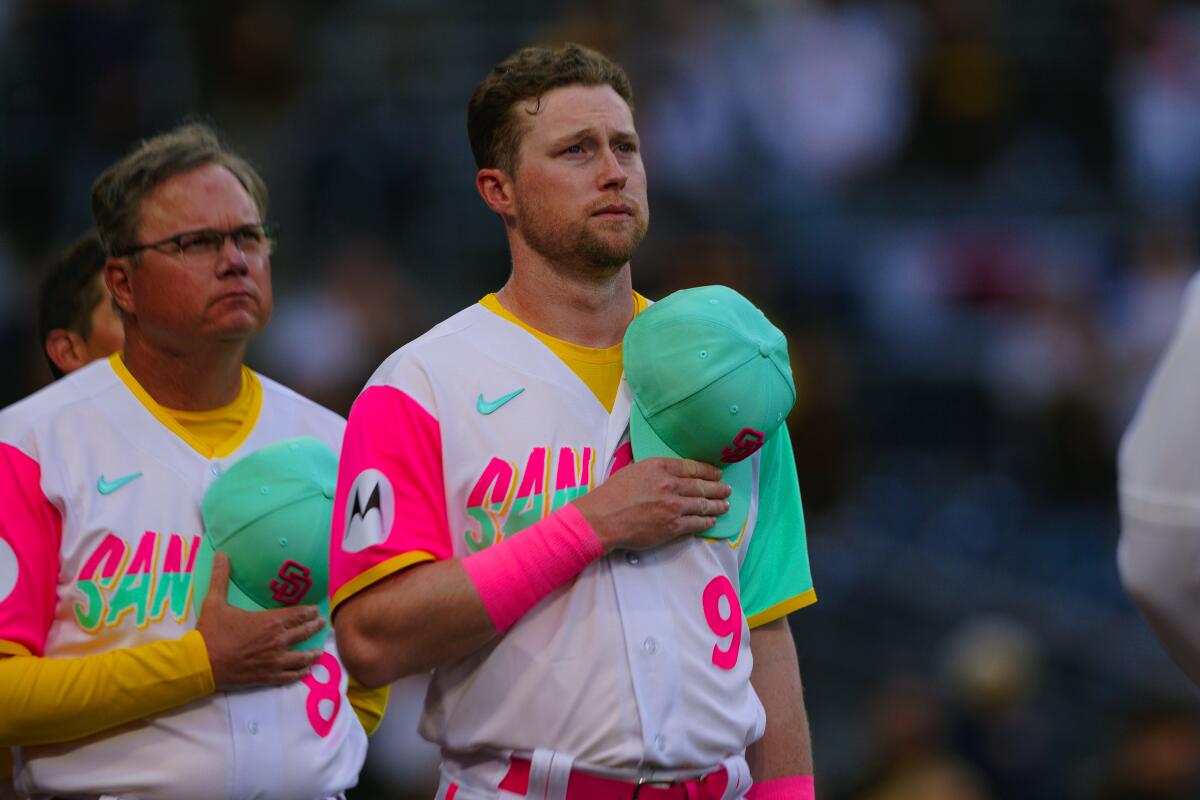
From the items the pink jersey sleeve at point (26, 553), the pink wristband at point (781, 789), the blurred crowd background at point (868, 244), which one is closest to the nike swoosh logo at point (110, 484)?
the pink jersey sleeve at point (26, 553)

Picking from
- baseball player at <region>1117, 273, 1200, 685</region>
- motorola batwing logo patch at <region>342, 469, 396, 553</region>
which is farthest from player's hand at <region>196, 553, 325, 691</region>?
baseball player at <region>1117, 273, 1200, 685</region>

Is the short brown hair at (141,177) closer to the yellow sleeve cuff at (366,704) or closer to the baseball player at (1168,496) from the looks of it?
the yellow sleeve cuff at (366,704)

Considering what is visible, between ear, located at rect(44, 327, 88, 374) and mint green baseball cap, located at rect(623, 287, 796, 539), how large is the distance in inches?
69.0

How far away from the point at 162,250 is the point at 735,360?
146 centimetres

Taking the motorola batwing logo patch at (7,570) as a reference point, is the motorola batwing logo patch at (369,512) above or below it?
above

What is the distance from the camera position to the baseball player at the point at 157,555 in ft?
11.6

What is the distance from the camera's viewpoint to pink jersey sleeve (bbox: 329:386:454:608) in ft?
10.4

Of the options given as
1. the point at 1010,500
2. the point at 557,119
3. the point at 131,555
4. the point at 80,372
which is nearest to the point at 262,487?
the point at 131,555

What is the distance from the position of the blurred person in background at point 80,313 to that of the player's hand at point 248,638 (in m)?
0.98

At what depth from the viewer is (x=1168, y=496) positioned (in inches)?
71.9

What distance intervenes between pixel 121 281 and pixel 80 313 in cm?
51

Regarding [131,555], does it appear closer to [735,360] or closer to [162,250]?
[162,250]

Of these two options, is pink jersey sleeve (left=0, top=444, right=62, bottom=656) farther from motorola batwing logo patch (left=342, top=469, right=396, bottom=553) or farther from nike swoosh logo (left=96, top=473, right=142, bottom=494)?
motorola batwing logo patch (left=342, top=469, right=396, bottom=553)

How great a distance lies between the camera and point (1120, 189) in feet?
37.1
